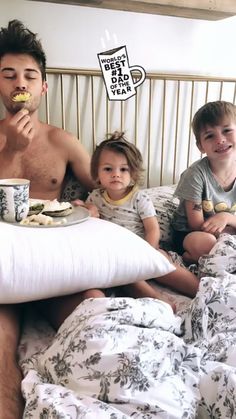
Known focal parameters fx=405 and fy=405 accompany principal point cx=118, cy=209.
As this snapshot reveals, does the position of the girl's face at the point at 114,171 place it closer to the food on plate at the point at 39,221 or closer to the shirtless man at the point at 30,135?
the shirtless man at the point at 30,135

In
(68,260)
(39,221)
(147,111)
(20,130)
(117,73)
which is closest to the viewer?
(68,260)

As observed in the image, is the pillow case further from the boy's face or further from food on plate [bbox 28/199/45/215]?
food on plate [bbox 28/199/45/215]

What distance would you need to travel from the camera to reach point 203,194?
143cm

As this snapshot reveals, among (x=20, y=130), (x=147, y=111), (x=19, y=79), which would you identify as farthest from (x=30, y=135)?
(x=147, y=111)

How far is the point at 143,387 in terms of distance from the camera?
1.99 feet

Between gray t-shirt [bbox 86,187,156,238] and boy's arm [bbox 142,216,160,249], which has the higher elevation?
gray t-shirt [bbox 86,187,156,238]

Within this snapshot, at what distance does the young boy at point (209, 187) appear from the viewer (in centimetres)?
137

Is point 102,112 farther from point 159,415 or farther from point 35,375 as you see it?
point 159,415

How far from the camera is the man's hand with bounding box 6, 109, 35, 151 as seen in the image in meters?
1.25

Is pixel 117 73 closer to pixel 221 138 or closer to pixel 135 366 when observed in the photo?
pixel 221 138

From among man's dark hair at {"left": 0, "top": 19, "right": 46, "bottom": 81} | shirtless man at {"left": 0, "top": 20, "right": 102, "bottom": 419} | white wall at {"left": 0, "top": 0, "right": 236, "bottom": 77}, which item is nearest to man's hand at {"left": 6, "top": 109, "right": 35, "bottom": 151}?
shirtless man at {"left": 0, "top": 20, "right": 102, "bottom": 419}

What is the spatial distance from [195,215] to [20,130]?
639mm

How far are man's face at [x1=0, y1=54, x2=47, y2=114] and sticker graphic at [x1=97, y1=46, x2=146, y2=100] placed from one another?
378 millimetres

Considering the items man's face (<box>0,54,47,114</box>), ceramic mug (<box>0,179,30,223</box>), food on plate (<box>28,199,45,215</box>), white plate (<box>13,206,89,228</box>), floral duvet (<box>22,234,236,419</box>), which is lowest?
floral duvet (<box>22,234,236,419</box>)
